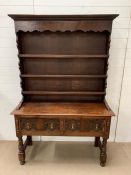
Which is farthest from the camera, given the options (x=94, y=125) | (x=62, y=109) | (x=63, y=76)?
(x=63, y=76)

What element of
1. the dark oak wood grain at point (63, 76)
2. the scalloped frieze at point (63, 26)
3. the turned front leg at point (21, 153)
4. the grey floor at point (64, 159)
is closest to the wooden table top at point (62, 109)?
the dark oak wood grain at point (63, 76)

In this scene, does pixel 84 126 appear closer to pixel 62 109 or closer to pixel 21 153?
pixel 62 109

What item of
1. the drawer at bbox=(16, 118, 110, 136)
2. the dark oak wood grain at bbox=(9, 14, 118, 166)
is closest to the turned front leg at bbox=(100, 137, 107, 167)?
the dark oak wood grain at bbox=(9, 14, 118, 166)

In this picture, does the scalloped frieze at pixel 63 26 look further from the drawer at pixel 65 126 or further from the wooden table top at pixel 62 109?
the drawer at pixel 65 126

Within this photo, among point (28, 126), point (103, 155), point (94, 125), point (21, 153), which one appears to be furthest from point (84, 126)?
point (21, 153)

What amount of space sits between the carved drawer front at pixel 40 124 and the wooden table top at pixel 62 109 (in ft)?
0.27

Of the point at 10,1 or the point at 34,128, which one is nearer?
the point at 34,128

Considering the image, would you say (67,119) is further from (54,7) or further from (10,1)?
(10,1)

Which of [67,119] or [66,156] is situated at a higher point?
[67,119]

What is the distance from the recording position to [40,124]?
2.02 metres

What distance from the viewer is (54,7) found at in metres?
2.26

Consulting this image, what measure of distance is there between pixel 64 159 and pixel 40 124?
67cm

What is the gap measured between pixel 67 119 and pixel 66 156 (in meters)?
0.70

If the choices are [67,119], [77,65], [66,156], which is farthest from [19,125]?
[77,65]
